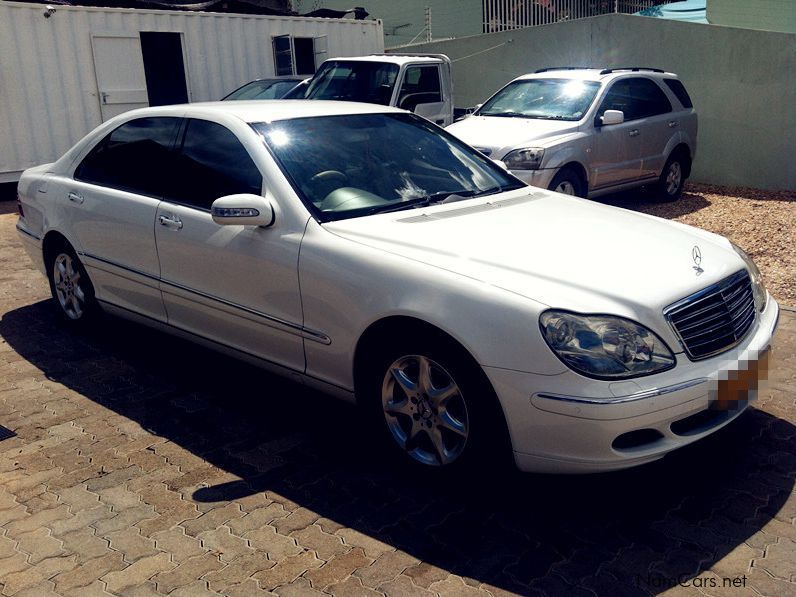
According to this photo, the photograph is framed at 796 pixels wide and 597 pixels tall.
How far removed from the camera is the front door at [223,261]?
4016 millimetres

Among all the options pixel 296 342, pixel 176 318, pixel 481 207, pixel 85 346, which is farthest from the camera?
pixel 85 346

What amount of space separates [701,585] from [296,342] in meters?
2.06

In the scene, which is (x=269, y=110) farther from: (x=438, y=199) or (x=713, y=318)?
(x=713, y=318)

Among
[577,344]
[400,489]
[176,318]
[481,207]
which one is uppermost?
[481,207]

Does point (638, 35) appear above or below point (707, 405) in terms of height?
above

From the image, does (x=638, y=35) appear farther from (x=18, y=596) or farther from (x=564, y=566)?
(x=18, y=596)

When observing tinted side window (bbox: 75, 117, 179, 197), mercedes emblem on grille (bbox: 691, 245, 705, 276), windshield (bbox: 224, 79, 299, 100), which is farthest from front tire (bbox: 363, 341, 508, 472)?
windshield (bbox: 224, 79, 299, 100)

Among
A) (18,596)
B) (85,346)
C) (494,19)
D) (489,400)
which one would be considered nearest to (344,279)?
(489,400)

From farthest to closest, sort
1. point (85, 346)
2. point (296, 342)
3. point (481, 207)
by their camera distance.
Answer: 1. point (85, 346)
2. point (481, 207)
3. point (296, 342)

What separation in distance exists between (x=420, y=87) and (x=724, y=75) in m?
4.53

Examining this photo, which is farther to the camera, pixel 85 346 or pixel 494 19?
pixel 494 19

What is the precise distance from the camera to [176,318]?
473cm

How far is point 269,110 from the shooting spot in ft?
15.3

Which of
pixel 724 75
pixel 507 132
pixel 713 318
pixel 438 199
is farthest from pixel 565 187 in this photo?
pixel 713 318
